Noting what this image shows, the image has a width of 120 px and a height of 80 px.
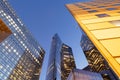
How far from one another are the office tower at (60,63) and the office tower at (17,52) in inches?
489

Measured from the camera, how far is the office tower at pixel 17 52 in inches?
3145

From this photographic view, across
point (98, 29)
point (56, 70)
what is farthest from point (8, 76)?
point (98, 29)

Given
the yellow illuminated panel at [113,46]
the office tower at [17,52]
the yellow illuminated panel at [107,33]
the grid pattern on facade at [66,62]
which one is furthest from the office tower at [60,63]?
the yellow illuminated panel at [113,46]

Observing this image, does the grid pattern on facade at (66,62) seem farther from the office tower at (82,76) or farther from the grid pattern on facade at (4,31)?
the grid pattern on facade at (4,31)

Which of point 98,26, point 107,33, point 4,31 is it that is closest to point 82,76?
point 4,31

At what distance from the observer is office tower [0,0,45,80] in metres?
79.9

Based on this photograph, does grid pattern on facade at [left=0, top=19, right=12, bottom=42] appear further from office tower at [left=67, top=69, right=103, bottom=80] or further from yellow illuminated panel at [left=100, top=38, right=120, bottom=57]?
office tower at [left=67, top=69, right=103, bottom=80]

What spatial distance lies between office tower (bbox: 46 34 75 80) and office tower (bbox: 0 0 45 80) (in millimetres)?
12427

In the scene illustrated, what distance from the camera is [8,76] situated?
78.2 meters

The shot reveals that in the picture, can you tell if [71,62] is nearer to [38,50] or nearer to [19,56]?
[38,50]

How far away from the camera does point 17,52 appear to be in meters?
97.6

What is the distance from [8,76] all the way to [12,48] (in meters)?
18.0

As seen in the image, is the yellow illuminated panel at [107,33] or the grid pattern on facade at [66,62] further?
the grid pattern on facade at [66,62]

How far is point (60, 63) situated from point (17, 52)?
4790cm
